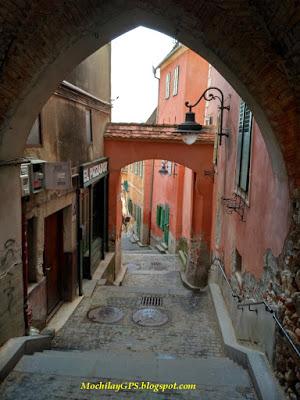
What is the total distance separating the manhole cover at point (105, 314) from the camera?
8.30 m

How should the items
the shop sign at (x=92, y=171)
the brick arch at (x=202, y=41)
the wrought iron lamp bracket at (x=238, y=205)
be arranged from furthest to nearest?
1. the shop sign at (x=92, y=171)
2. the wrought iron lamp bracket at (x=238, y=205)
3. the brick arch at (x=202, y=41)

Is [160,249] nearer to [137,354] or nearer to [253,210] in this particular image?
[253,210]

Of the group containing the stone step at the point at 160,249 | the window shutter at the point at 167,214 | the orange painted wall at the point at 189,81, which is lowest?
the stone step at the point at 160,249

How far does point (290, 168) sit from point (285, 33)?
4.56 feet

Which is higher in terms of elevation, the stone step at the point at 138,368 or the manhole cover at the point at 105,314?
the stone step at the point at 138,368

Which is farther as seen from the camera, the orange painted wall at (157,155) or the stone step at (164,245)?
the stone step at (164,245)

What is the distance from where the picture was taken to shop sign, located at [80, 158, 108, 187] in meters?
9.16

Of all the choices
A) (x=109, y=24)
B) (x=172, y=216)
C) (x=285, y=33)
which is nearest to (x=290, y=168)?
(x=285, y=33)

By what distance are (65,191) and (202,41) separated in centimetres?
496

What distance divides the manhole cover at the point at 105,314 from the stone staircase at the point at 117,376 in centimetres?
290

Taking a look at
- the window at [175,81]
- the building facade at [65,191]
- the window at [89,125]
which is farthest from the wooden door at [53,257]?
the window at [175,81]

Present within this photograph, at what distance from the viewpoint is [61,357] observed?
5164 millimetres

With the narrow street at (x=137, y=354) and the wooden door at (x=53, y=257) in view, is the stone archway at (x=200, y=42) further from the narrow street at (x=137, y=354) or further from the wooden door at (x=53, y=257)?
the wooden door at (x=53, y=257)

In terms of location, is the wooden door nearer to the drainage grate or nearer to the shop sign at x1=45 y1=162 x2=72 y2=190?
the shop sign at x1=45 y1=162 x2=72 y2=190
